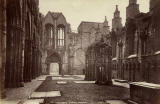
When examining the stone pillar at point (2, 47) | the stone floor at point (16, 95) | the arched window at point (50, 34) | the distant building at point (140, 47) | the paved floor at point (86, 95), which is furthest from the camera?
the arched window at point (50, 34)

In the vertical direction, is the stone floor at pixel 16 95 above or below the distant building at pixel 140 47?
below

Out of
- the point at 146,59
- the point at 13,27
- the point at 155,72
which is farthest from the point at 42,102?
the point at 146,59

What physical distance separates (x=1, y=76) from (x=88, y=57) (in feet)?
48.3

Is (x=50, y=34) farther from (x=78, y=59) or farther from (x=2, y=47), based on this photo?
(x=2, y=47)

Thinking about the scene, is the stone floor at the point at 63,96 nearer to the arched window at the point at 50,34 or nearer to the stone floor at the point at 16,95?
the stone floor at the point at 16,95

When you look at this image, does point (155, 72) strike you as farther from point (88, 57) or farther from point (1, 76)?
point (1, 76)

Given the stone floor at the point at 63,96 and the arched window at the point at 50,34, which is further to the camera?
the arched window at the point at 50,34

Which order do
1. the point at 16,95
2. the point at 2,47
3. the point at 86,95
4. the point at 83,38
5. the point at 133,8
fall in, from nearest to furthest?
the point at 2,47 < the point at 16,95 < the point at 86,95 < the point at 133,8 < the point at 83,38

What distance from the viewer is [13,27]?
43.4 ft

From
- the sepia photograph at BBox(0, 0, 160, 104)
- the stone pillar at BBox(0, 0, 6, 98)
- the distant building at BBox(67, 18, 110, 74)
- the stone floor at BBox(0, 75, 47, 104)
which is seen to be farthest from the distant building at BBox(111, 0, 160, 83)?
the distant building at BBox(67, 18, 110, 74)

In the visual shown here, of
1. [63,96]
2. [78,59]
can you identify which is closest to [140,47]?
[63,96]

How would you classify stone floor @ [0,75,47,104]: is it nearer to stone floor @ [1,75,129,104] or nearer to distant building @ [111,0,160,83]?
stone floor @ [1,75,129,104]

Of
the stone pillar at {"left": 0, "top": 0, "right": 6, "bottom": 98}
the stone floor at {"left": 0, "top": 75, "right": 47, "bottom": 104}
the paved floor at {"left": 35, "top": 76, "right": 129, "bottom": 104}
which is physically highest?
the stone pillar at {"left": 0, "top": 0, "right": 6, "bottom": 98}

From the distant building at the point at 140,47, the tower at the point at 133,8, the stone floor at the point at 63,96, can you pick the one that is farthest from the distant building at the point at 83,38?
the stone floor at the point at 63,96
